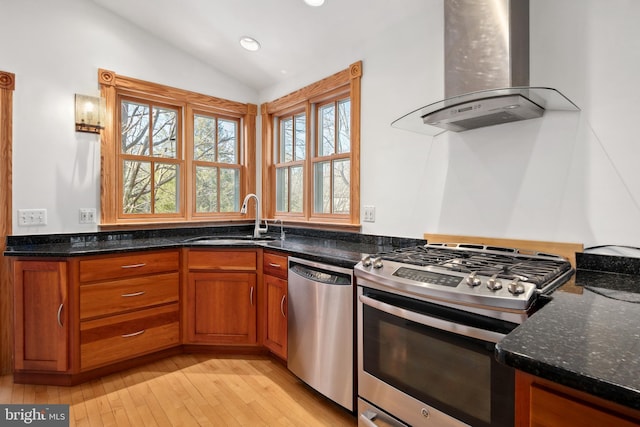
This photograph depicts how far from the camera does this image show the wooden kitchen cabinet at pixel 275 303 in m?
2.35

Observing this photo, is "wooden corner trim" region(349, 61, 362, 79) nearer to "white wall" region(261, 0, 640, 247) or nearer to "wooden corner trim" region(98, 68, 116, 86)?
"white wall" region(261, 0, 640, 247)

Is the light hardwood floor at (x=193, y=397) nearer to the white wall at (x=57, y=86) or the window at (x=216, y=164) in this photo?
the white wall at (x=57, y=86)

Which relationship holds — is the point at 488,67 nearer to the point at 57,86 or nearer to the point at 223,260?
the point at 223,260

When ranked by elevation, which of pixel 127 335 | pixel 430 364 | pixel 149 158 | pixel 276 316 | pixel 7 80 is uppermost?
pixel 7 80

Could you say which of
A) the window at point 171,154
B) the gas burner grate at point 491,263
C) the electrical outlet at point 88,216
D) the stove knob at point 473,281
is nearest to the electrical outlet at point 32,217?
the electrical outlet at point 88,216

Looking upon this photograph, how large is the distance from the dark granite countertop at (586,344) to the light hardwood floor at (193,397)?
1388mm

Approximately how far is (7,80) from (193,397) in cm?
248

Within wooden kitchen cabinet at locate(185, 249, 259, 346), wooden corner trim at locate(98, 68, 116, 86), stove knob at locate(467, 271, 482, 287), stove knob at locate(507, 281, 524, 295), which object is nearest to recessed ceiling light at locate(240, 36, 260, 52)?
wooden corner trim at locate(98, 68, 116, 86)

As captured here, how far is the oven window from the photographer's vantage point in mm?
1143

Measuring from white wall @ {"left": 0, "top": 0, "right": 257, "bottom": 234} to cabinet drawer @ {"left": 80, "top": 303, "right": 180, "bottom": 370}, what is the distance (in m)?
0.85

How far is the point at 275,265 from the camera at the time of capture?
8.02ft

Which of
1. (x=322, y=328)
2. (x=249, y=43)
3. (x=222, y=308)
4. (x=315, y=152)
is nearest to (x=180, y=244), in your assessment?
(x=222, y=308)

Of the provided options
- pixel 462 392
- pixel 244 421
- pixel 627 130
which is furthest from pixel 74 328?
pixel 627 130

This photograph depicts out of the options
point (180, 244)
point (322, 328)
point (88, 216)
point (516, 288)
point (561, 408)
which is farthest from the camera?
point (88, 216)
